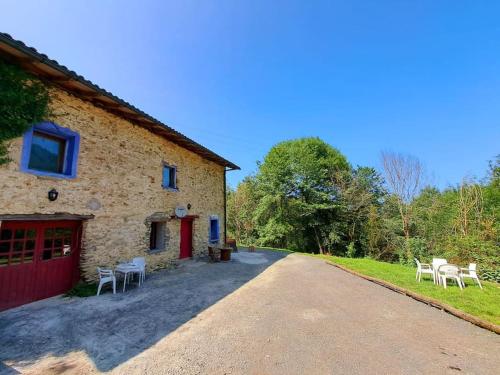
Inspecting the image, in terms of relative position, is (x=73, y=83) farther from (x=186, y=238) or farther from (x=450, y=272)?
(x=450, y=272)

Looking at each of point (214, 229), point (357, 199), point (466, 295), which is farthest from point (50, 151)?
point (357, 199)

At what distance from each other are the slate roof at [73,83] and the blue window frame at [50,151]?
1096 mm

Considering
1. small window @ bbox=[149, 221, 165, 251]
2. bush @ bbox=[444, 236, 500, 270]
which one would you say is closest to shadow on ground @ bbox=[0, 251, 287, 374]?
small window @ bbox=[149, 221, 165, 251]

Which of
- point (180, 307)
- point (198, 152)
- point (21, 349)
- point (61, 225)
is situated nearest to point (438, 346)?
point (180, 307)

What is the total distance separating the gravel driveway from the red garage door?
38 centimetres

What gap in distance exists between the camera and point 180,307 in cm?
535

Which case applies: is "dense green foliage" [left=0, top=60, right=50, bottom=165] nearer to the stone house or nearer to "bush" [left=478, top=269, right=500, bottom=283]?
the stone house

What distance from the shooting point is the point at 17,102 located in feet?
16.6

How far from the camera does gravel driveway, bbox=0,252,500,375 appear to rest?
3.28m

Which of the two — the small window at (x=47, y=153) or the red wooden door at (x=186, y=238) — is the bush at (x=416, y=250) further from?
the small window at (x=47, y=153)

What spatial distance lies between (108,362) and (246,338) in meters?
2.01

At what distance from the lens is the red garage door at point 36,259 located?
509cm

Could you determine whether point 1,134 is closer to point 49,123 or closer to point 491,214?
point 49,123

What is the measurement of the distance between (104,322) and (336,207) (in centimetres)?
1847
